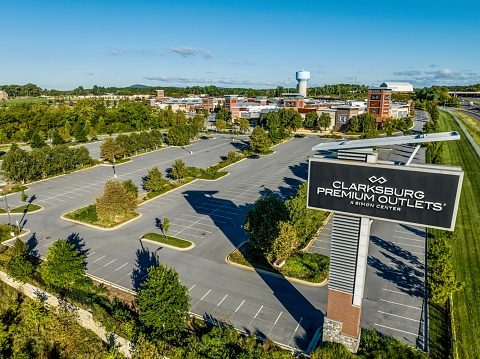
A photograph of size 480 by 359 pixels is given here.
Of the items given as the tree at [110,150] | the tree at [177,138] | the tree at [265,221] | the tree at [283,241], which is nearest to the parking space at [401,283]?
the tree at [283,241]

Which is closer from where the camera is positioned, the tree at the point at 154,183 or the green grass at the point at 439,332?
the green grass at the point at 439,332

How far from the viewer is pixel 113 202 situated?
117 feet

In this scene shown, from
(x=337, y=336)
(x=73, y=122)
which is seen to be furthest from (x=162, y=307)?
(x=73, y=122)

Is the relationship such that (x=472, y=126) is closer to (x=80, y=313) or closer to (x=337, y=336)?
(x=337, y=336)

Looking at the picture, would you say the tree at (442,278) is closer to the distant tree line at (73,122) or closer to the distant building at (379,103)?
the distant tree line at (73,122)

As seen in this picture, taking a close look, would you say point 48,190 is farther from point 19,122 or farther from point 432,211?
point 19,122

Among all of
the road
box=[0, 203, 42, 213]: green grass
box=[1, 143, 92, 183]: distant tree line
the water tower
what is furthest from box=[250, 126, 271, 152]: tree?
the water tower

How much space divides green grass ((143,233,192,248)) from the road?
36.4 inches

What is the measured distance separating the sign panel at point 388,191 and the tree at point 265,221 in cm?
1018

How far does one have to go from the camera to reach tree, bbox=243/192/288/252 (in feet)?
90.6

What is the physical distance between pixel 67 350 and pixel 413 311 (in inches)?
897

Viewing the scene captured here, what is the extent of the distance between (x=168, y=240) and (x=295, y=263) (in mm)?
12526

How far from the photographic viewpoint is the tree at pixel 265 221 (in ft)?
90.6

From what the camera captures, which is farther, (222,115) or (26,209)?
(222,115)
